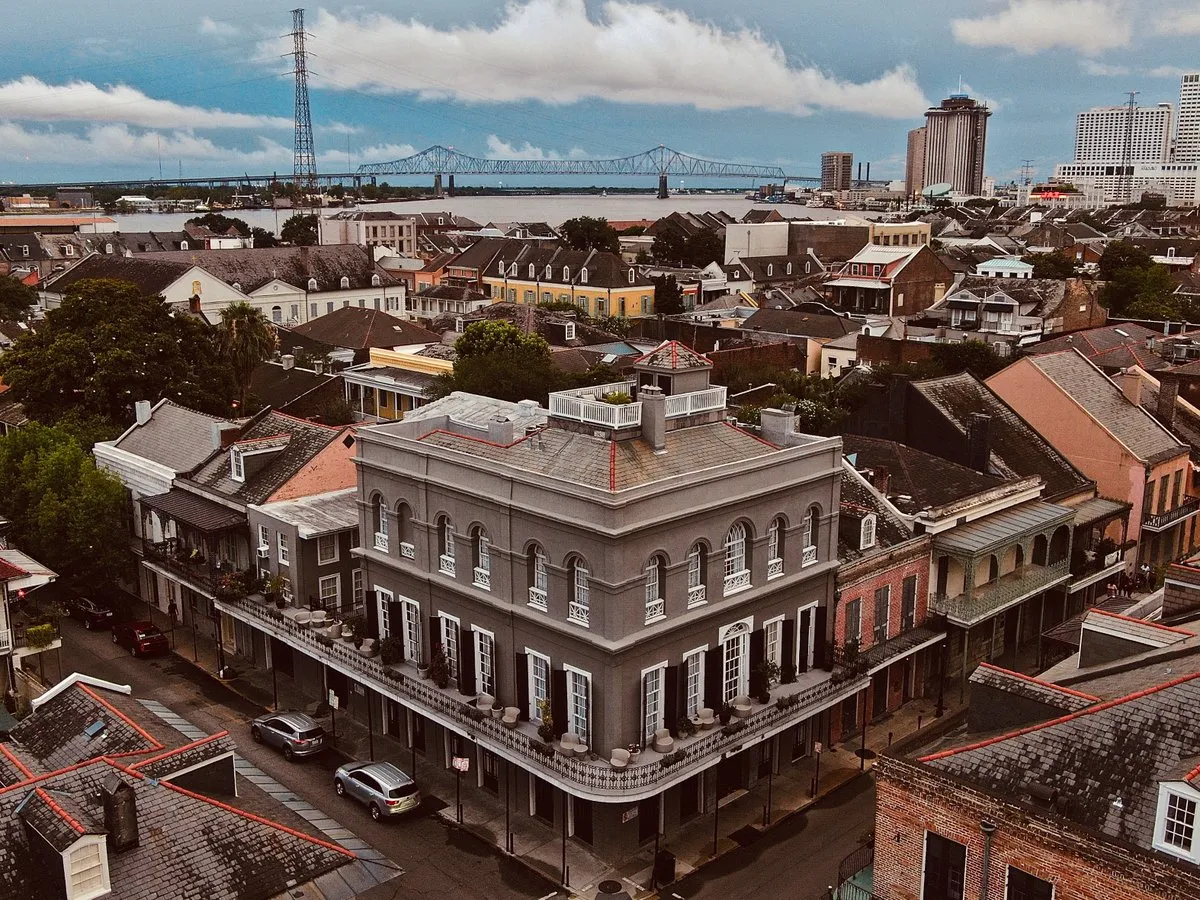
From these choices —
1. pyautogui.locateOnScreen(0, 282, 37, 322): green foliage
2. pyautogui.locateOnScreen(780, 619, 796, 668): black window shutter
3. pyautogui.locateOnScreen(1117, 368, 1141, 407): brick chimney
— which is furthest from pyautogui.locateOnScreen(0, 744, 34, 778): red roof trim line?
pyautogui.locateOnScreen(0, 282, 37, 322): green foliage

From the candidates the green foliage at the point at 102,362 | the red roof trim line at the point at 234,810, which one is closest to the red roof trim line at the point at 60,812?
the red roof trim line at the point at 234,810

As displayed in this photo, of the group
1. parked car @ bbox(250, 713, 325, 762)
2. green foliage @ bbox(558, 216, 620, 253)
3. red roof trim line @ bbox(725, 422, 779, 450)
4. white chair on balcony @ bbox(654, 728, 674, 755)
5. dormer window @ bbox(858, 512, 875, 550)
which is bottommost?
parked car @ bbox(250, 713, 325, 762)

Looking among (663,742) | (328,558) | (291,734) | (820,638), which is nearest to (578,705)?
(663,742)

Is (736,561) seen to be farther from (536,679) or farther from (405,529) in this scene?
(405,529)

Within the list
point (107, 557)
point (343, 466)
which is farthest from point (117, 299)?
point (343, 466)

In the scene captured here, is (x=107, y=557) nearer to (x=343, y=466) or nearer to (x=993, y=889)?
(x=343, y=466)

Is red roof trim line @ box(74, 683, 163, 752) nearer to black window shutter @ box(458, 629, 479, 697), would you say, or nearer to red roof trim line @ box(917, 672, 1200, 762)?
black window shutter @ box(458, 629, 479, 697)
